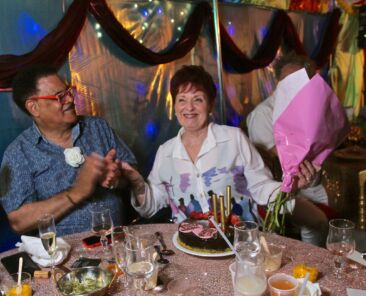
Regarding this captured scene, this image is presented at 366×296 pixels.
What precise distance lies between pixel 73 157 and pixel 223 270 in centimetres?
119

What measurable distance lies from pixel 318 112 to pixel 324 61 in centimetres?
402

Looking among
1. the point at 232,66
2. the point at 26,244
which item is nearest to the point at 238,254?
the point at 26,244

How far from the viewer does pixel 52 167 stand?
2107mm

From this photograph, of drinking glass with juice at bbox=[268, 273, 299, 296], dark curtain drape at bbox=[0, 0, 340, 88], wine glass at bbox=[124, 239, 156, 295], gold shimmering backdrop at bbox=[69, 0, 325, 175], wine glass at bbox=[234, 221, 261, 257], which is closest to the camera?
drinking glass with juice at bbox=[268, 273, 299, 296]

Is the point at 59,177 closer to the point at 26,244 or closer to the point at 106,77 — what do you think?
the point at 26,244

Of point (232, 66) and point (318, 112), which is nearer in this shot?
point (318, 112)

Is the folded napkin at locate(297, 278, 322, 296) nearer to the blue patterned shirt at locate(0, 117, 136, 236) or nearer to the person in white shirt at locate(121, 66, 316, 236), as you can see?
the person in white shirt at locate(121, 66, 316, 236)

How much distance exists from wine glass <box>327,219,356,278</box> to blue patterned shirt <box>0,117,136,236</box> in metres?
1.30

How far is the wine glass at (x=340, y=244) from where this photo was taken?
1.26 metres

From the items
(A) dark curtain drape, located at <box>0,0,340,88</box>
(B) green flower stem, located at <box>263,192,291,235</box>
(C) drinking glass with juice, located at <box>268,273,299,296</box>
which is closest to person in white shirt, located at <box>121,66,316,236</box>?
(B) green flower stem, located at <box>263,192,291,235</box>

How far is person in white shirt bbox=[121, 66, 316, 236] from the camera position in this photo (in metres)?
2.09

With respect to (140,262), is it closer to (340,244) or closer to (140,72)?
(340,244)

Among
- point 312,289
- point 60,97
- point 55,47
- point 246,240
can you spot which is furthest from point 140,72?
point 312,289

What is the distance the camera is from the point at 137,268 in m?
1.18
